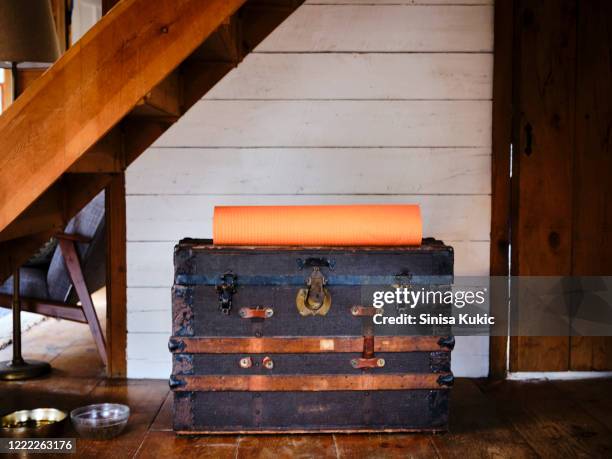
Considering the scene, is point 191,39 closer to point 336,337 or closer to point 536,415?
point 336,337

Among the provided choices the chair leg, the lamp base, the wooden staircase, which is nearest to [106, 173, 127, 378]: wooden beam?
the chair leg

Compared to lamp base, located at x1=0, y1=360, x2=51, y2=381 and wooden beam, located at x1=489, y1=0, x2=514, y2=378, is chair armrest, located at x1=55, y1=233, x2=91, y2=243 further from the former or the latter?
wooden beam, located at x1=489, y1=0, x2=514, y2=378

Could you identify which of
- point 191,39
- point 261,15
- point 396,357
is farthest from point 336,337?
point 261,15

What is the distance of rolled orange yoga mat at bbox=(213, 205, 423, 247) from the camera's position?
2.89m

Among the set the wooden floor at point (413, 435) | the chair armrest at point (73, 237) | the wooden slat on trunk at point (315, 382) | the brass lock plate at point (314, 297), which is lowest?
the wooden floor at point (413, 435)

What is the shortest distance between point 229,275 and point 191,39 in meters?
0.83

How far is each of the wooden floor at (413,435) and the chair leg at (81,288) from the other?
13cm

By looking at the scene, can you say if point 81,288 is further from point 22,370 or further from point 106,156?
point 106,156

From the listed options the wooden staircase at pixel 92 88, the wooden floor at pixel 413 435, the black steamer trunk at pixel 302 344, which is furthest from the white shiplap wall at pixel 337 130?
the wooden staircase at pixel 92 88

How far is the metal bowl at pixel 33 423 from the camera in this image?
9.20 feet

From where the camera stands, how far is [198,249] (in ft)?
9.25

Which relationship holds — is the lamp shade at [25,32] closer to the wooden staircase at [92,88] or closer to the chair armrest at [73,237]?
the chair armrest at [73,237]

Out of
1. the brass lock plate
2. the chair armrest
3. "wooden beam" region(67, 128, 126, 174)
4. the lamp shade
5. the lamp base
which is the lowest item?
the lamp base

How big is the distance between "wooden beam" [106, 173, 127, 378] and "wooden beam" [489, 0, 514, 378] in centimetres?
170
